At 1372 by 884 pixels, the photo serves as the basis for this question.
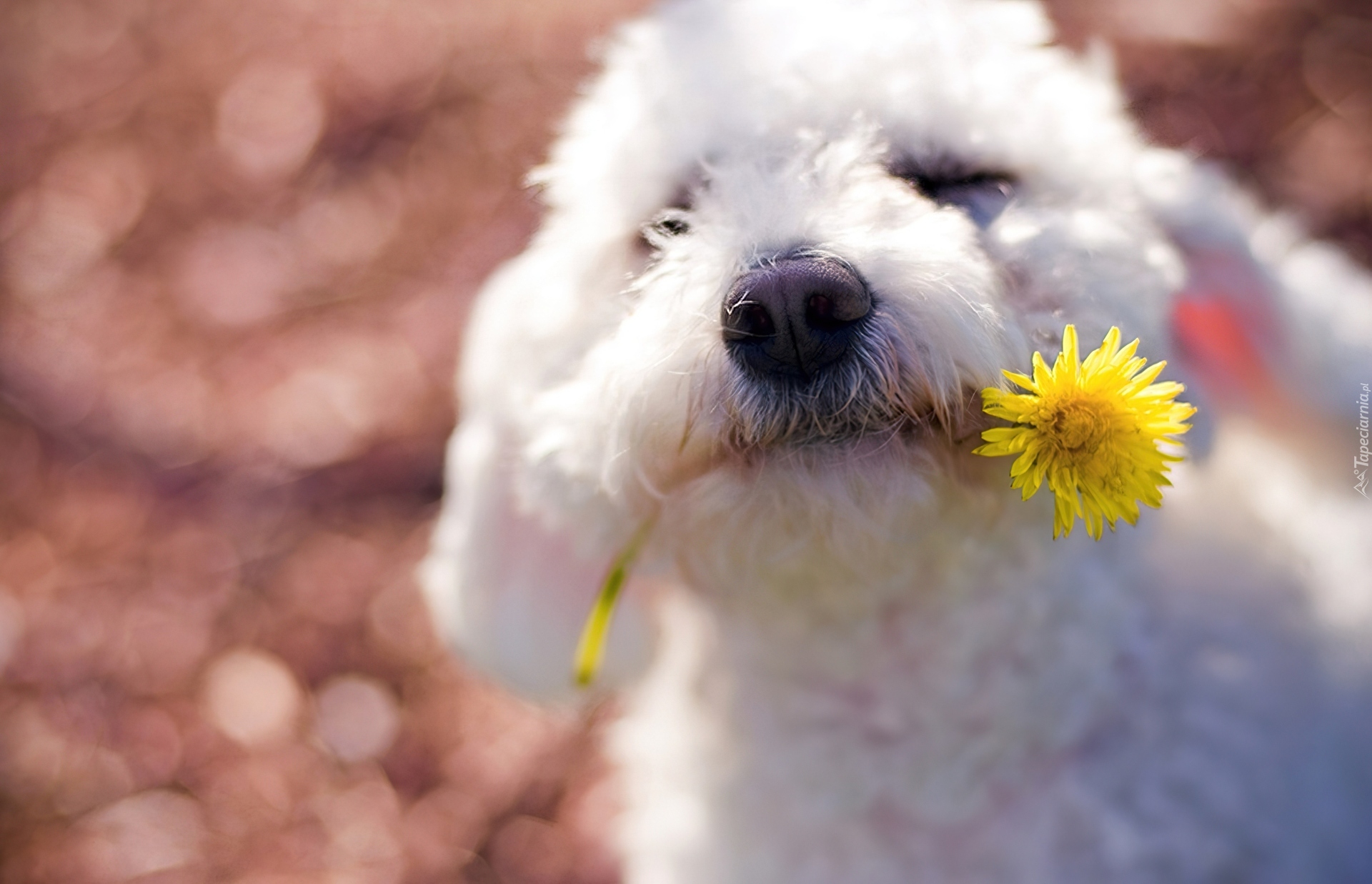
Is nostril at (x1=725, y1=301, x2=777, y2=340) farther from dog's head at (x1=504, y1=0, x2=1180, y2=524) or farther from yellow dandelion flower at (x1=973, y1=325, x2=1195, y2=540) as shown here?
yellow dandelion flower at (x1=973, y1=325, x2=1195, y2=540)

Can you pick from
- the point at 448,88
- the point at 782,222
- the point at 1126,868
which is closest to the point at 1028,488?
the point at 782,222

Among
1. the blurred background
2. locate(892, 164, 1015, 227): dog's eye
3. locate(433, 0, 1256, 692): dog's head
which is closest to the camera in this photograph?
locate(433, 0, 1256, 692): dog's head

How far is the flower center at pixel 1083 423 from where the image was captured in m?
0.69

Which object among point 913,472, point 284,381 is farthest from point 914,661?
point 284,381

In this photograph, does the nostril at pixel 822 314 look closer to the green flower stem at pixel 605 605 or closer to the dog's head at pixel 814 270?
the dog's head at pixel 814 270

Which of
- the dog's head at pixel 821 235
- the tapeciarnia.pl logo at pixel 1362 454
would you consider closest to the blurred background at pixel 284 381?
the dog's head at pixel 821 235

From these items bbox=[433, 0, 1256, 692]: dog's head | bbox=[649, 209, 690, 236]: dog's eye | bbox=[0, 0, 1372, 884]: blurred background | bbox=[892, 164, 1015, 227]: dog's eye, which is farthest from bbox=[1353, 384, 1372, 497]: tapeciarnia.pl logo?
bbox=[0, 0, 1372, 884]: blurred background

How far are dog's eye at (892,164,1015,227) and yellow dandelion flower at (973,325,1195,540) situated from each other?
27 centimetres

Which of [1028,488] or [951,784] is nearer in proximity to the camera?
[1028,488]

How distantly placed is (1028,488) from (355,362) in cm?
221

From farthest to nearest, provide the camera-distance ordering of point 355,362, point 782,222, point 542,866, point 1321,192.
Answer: point 355,362 < point 1321,192 < point 542,866 < point 782,222

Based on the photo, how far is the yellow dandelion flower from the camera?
69 centimetres

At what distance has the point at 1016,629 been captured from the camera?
0.99m

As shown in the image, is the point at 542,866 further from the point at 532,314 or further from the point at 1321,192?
the point at 1321,192
